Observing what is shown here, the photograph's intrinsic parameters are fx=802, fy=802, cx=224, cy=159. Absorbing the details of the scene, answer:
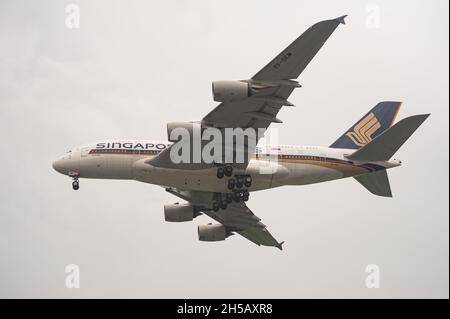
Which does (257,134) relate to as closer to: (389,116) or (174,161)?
(174,161)

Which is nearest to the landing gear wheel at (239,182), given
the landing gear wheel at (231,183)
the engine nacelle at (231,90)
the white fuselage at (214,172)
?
the landing gear wheel at (231,183)

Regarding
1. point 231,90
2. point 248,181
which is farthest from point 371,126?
point 231,90

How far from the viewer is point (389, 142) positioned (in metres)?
54.2

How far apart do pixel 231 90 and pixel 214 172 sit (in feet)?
32.8

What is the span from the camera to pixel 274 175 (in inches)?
2218

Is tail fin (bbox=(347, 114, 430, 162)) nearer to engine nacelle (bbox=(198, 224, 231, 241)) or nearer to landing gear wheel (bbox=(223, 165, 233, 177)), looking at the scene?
landing gear wheel (bbox=(223, 165, 233, 177))

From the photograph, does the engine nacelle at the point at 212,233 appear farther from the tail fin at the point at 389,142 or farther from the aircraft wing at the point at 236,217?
the tail fin at the point at 389,142

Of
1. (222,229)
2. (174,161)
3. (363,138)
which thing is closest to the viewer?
(174,161)

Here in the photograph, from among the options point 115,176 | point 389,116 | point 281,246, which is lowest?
point 281,246

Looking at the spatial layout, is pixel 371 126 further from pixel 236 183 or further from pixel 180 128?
pixel 180 128

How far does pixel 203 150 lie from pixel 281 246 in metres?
15.5

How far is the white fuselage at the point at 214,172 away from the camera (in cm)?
5603

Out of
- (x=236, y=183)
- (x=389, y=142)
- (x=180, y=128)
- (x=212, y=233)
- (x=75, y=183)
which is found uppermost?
(x=180, y=128)

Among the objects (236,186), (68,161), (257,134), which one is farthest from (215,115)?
(68,161)
